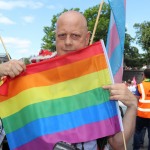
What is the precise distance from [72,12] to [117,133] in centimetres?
84

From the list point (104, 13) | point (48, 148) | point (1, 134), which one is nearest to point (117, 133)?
point (48, 148)

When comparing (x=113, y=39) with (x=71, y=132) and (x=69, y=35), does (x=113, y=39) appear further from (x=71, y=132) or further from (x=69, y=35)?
(x=71, y=132)

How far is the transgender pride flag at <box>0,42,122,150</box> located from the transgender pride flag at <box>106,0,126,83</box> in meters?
1.03

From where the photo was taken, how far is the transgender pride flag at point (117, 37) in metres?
3.51

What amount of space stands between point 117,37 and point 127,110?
A: 140cm

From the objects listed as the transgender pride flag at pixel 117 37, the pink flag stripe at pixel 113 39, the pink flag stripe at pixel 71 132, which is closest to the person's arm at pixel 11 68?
the pink flag stripe at pixel 71 132

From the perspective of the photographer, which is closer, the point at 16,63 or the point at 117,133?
the point at 16,63

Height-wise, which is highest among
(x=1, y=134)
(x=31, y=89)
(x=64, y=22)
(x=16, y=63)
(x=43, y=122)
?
(x=64, y=22)

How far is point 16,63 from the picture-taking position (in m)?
2.34

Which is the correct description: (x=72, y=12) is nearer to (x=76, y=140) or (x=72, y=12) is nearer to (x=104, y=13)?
(x=76, y=140)

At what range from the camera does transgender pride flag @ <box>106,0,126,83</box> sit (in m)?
3.51

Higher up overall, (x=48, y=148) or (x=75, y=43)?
(x=75, y=43)

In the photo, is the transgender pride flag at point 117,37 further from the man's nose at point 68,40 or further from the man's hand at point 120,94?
the man's hand at point 120,94

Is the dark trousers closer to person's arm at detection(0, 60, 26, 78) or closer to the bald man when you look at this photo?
the bald man
